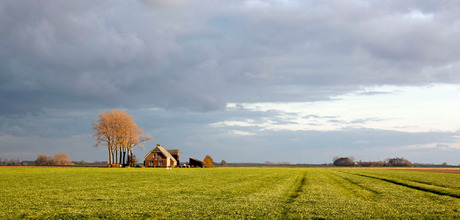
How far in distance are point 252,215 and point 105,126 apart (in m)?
90.7

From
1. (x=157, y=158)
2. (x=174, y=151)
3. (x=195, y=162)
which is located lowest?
(x=195, y=162)

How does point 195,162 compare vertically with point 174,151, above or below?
below

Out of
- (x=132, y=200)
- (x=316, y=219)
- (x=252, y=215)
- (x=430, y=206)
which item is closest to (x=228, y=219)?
(x=252, y=215)

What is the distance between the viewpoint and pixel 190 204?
1784 centimetres

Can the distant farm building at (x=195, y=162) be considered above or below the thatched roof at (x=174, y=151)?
below

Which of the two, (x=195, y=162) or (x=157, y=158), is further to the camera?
(x=195, y=162)

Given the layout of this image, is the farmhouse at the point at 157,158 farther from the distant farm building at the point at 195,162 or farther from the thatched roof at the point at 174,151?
the thatched roof at the point at 174,151

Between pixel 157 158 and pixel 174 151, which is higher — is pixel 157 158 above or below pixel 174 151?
below

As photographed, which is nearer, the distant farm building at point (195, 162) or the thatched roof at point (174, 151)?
the distant farm building at point (195, 162)

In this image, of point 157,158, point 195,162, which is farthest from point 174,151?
point 157,158

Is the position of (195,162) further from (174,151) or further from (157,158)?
(157,158)

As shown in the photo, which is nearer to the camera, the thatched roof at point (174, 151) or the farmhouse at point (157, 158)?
the farmhouse at point (157, 158)

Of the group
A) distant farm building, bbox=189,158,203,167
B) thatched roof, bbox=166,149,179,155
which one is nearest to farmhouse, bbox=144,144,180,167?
distant farm building, bbox=189,158,203,167

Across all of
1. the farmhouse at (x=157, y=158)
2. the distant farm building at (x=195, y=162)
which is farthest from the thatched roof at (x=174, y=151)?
the farmhouse at (x=157, y=158)
